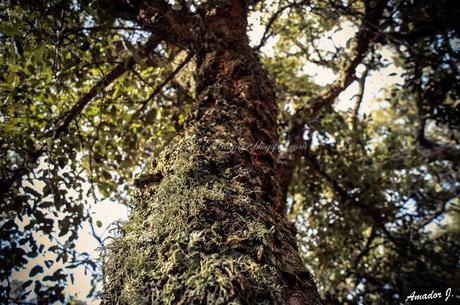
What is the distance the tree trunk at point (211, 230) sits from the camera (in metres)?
0.92

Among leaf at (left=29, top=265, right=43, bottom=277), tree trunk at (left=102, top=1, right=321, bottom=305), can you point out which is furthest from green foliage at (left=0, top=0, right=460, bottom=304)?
tree trunk at (left=102, top=1, right=321, bottom=305)

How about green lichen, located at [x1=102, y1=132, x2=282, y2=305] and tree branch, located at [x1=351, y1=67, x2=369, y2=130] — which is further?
tree branch, located at [x1=351, y1=67, x2=369, y2=130]

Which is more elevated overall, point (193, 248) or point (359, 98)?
point (359, 98)

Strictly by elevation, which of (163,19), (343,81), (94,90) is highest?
(343,81)

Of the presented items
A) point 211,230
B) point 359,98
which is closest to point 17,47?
point 211,230

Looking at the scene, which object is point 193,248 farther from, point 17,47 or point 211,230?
point 17,47

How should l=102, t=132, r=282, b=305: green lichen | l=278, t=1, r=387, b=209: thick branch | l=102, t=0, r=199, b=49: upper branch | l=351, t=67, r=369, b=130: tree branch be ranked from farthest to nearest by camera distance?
l=351, t=67, r=369, b=130: tree branch < l=278, t=1, r=387, b=209: thick branch < l=102, t=0, r=199, b=49: upper branch < l=102, t=132, r=282, b=305: green lichen

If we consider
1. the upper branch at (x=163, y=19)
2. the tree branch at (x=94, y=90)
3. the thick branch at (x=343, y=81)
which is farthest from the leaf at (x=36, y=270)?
the thick branch at (x=343, y=81)

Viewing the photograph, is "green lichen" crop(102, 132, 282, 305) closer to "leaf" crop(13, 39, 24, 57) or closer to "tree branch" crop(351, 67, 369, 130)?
"leaf" crop(13, 39, 24, 57)

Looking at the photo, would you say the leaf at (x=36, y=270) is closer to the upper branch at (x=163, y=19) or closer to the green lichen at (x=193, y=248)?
the green lichen at (x=193, y=248)

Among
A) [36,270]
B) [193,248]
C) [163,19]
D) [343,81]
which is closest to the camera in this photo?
[193,248]

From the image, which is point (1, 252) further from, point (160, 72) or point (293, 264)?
point (293, 264)

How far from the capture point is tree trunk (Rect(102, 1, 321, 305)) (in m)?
0.92

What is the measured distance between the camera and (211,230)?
1076 millimetres
